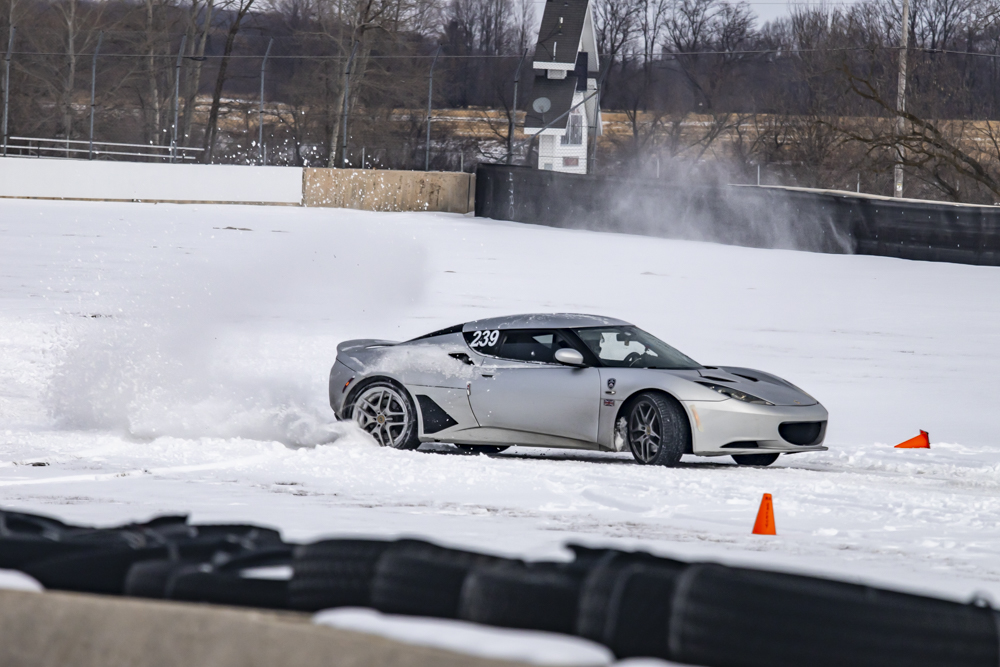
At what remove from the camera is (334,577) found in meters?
2.28

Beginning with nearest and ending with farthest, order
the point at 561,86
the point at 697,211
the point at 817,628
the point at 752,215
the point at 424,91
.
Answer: the point at 817,628, the point at 752,215, the point at 697,211, the point at 561,86, the point at 424,91

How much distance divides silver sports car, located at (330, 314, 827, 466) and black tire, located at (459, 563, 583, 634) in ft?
19.7

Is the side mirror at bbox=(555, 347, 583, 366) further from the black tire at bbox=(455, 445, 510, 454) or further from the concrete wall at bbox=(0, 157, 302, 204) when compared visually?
the concrete wall at bbox=(0, 157, 302, 204)

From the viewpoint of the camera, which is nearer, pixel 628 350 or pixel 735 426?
pixel 735 426

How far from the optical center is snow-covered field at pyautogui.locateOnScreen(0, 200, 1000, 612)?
6004 mm

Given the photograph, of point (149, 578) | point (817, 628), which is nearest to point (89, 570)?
point (149, 578)

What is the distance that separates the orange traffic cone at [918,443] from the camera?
9398mm

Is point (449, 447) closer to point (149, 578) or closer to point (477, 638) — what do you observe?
point (149, 578)

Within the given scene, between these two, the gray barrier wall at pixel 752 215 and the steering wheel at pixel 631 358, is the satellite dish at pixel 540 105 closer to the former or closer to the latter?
the gray barrier wall at pixel 752 215

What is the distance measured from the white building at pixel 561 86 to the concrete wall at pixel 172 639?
40.6m

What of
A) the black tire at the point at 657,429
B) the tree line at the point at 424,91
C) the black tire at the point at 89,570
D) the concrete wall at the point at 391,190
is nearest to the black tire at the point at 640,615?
the black tire at the point at 89,570

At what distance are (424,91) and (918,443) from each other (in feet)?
146

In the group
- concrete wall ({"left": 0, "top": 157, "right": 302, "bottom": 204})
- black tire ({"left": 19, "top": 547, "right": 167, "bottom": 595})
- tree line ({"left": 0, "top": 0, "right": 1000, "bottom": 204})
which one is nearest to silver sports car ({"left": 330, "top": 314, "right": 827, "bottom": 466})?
black tire ({"left": 19, "top": 547, "right": 167, "bottom": 595})

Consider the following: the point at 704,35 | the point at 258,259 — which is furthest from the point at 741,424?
the point at 704,35
